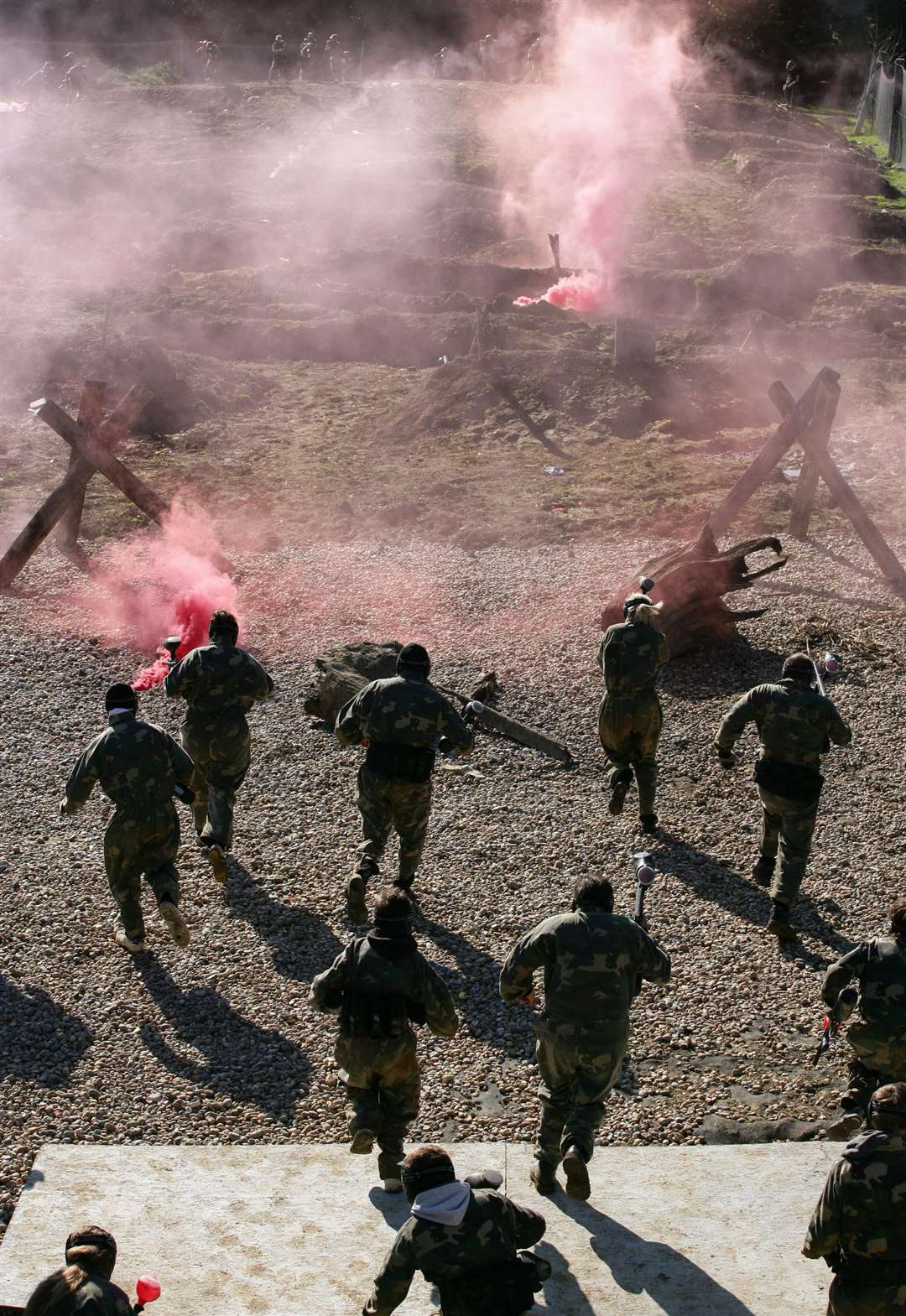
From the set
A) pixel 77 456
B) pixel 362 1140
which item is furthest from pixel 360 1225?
pixel 77 456

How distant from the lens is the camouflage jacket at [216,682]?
31.6 ft

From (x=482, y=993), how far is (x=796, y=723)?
108 inches

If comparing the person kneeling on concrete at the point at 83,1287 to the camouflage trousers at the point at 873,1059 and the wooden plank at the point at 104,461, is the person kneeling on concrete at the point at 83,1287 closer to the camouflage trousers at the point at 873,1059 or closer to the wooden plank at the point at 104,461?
the camouflage trousers at the point at 873,1059

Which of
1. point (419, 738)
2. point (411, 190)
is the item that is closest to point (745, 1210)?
point (419, 738)

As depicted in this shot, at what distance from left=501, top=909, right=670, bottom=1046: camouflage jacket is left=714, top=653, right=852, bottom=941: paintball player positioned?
2.77m

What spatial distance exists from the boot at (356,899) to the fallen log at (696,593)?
527 centimetres

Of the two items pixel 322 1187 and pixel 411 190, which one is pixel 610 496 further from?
pixel 411 190

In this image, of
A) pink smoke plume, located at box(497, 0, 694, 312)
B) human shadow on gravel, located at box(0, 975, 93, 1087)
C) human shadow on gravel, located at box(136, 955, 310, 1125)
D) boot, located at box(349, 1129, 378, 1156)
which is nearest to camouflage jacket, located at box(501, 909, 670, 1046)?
boot, located at box(349, 1129, 378, 1156)

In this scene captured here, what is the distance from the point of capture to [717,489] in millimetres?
18172

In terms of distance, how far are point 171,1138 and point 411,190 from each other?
1336 inches

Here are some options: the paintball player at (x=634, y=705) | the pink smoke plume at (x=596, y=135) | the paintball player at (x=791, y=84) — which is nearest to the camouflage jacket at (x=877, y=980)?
the paintball player at (x=634, y=705)

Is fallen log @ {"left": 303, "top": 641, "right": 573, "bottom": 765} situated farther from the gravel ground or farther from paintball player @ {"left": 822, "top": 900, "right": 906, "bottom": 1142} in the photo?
paintball player @ {"left": 822, "top": 900, "right": 906, "bottom": 1142}

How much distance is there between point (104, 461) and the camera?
1567cm

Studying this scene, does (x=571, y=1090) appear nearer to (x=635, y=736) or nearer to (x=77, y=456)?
(x=635, y=736)
